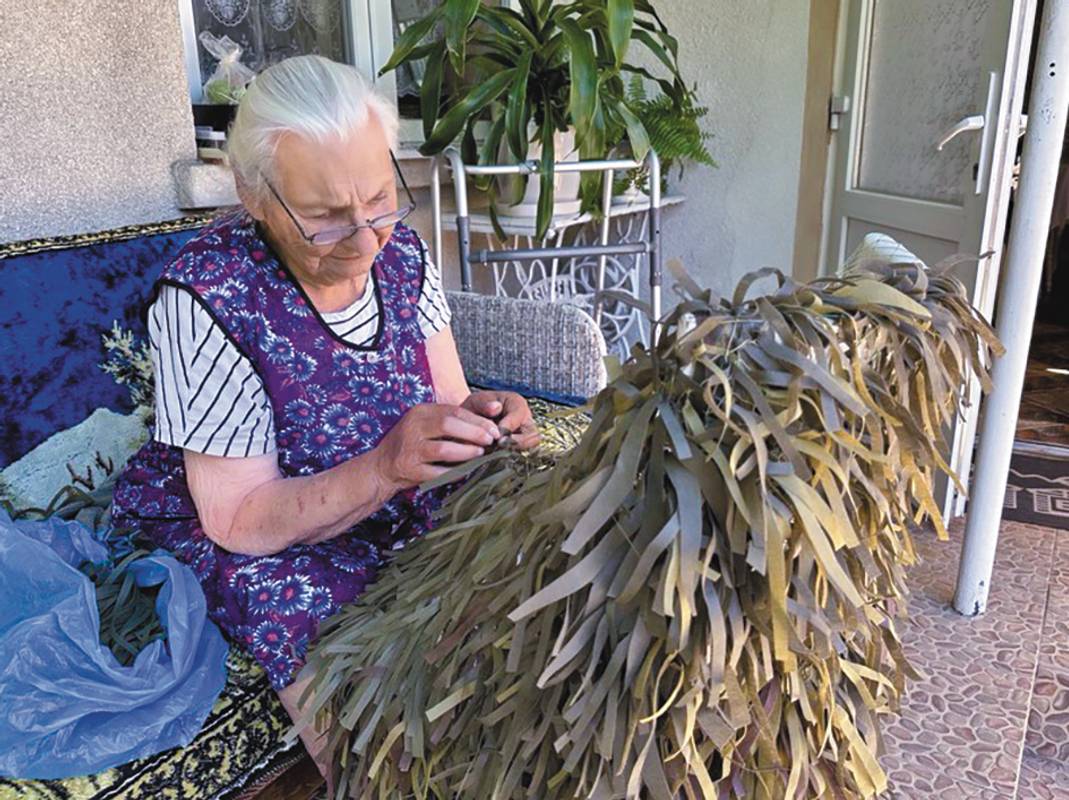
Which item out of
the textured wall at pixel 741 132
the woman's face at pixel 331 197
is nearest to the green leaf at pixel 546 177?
the woman's face at pixel 331 197

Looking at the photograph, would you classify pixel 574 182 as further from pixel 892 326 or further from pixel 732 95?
pixel 892 326

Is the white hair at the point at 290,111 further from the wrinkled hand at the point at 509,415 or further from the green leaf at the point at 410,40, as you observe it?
the green leaf at the point at 410,40

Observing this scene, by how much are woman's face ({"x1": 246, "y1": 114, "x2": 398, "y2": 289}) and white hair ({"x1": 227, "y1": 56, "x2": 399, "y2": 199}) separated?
0.01 metres

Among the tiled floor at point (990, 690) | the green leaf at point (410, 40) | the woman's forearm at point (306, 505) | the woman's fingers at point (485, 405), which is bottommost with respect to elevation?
the tiled floor at point (990, 690)

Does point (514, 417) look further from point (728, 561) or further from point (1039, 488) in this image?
point (1039, 488)

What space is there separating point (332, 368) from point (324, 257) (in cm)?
16

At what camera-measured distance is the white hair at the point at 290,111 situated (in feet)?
3.36

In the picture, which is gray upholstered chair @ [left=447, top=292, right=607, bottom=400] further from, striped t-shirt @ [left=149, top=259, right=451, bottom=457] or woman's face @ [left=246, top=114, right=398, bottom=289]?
striped t-shirt @ [left=149, top=259, right=451, bottom=457]

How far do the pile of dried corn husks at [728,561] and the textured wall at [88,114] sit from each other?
1329 millimetres

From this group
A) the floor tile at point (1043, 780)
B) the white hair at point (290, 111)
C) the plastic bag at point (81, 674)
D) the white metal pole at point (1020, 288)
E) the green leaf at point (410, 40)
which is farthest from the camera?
the green leaf at point (410, 40)

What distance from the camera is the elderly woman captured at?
103 cm

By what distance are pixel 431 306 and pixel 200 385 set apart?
43 cm

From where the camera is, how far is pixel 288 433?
112cm

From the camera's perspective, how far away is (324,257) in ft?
3.60
